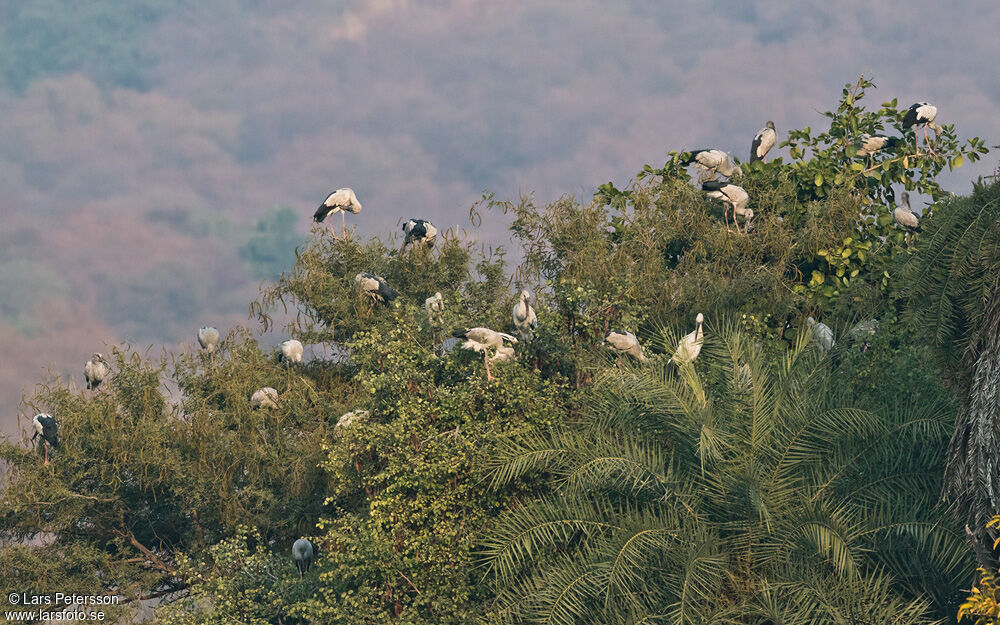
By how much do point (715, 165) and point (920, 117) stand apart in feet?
12.3

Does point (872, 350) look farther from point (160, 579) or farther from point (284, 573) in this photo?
point (160, 579)

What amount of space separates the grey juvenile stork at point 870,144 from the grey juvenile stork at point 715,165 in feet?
7.33

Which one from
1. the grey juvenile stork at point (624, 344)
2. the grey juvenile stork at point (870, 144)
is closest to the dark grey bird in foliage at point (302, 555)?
the grey juvenile stork at point (624, 344)

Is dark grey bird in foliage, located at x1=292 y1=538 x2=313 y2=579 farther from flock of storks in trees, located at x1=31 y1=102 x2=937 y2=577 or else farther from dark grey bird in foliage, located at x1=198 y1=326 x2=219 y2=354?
dark grey bird in foliage, located at x1=198 y1=326 x2=219 y2=354

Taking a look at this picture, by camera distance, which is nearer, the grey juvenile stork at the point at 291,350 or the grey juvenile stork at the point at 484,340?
the grey juvenile stork at the point at 484,340

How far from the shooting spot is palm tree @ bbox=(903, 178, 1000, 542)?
828 cm

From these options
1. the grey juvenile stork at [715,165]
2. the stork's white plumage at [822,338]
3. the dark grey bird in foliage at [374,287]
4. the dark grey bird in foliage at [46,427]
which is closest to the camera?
the stork's white plumage at [822,338]

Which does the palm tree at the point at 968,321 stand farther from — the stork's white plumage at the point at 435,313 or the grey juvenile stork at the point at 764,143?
the grey juvenile stork at the point at 764,143

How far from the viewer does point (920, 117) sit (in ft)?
61.9

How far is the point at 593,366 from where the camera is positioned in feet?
40.4

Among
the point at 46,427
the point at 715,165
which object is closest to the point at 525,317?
the point at 715,165

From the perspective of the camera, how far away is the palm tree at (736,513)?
368 inches

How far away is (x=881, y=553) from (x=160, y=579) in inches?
470

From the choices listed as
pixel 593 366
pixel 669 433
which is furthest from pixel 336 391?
pixel 669 433
